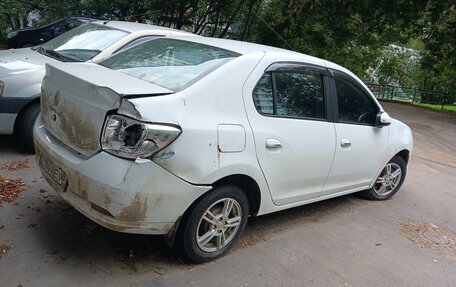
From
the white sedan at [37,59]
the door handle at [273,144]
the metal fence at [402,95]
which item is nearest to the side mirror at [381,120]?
the door handle at [273,144]

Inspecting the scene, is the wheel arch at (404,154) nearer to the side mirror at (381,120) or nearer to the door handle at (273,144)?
the side mirror at (381,120)

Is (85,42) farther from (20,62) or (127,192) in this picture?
(127,192)

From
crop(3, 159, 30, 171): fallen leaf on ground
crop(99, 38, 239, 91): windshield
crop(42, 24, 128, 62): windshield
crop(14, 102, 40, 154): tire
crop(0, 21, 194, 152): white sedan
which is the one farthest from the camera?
crop(42, 24, 128, 62): windshield

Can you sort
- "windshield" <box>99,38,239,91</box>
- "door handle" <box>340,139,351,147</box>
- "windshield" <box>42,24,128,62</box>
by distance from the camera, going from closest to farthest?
"windshield" <box>99,38,239,91</box> → "door handle" <box>340,139,351,147</box> → "windshield" <box>42,24,128,62</box>

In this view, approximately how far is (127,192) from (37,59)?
3.59 m

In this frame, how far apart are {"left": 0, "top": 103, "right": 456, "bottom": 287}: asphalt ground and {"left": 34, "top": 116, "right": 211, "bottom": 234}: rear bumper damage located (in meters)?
0.45

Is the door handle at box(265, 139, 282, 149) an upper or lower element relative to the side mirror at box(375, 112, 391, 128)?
lower

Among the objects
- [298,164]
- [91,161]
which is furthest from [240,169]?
[91,161]

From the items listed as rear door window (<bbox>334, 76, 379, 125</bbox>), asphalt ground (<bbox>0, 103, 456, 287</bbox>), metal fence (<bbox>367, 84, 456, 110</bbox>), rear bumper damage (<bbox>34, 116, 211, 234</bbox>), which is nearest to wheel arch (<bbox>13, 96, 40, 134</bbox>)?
asphalt ground (<bbox>0, 103, 456, 287</bbox>)

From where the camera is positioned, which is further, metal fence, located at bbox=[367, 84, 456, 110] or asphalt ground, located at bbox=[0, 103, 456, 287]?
metal fence, located at bbox=[367, 84, 456, 110]

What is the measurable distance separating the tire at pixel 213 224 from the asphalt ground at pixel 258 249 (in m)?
0.11

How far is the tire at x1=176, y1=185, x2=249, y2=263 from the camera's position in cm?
328

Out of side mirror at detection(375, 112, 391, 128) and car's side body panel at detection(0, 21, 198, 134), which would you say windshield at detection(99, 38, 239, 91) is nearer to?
car's side body panel at detection(0, 21, 198, 134)

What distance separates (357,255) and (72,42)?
468 cm
